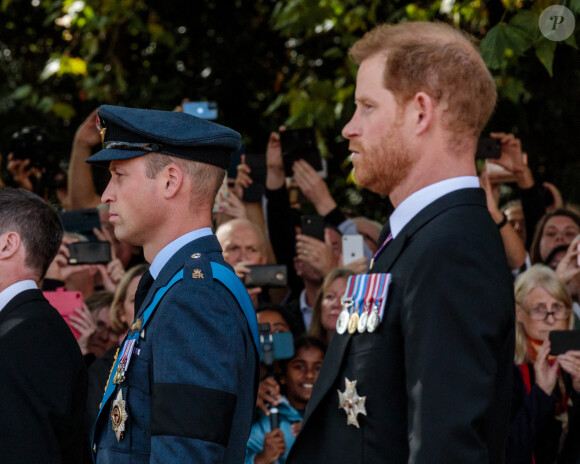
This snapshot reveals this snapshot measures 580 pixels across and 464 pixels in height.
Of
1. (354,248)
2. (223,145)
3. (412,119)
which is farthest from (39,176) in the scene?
(412,119)

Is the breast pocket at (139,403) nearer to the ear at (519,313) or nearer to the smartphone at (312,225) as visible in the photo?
the ear at (519,313)

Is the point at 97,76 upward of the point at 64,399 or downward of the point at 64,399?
upward

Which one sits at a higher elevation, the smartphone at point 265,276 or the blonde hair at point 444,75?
the blonde hair at point 444,75

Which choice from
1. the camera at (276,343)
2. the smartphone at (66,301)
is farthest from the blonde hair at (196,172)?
the smartphone at (66,301)

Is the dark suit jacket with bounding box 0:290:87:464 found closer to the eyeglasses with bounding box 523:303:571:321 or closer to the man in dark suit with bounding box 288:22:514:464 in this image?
the man in dark suit with bounding box 288:22:514:464

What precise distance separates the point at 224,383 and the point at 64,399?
2.91 feet

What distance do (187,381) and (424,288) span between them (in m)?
0.68

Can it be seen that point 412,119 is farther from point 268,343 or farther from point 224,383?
point 268,343

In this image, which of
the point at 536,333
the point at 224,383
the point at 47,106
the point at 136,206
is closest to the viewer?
the point at 224,383

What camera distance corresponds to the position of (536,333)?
5.10 meters

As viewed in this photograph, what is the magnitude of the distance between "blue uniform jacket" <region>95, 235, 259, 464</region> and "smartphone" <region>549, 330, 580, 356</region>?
2.26 meters

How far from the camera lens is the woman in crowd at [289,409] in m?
4.66

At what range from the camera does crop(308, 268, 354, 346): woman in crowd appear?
543cm

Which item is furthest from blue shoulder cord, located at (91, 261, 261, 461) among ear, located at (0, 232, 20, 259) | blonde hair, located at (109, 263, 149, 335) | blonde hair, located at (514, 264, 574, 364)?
blonde hair, located at (514, 264, 574, 364)
